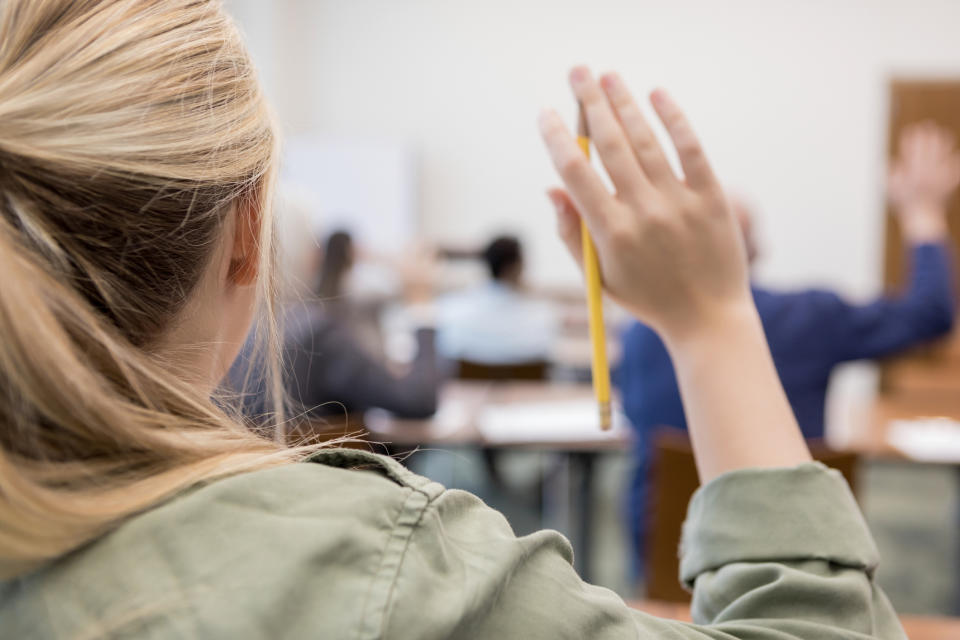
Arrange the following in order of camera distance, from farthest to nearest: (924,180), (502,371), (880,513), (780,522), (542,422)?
(880,513) < (502,371) < (542,422) < (924,180) < (780,522)

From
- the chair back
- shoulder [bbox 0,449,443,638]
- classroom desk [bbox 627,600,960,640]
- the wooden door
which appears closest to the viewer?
shoulder [bbox 0,449,443,638]

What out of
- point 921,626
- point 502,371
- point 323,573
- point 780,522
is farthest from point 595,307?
point 502,371

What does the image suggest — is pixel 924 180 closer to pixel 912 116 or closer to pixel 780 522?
pixel 780 522

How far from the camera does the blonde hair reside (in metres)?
0.36

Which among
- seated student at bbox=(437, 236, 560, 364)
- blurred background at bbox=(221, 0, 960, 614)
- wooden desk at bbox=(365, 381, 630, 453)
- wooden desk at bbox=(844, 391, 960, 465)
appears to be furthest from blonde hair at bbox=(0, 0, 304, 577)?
blurred background at bbox=(221, 0, 960, 614)

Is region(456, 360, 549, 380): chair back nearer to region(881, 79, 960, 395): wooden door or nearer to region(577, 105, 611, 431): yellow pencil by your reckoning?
region(577, 105, 611, 431): yellow pencil

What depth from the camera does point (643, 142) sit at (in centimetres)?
56

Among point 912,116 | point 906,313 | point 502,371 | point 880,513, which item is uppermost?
point 912,116

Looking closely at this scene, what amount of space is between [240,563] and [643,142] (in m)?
0.37

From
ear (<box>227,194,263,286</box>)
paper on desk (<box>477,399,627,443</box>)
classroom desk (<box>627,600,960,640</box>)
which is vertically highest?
ear (<box>227,194,263,286</box>)

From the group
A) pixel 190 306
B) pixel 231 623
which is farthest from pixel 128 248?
pixel 231 623

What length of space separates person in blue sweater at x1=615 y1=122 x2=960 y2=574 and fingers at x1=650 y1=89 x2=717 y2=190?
4.68ft

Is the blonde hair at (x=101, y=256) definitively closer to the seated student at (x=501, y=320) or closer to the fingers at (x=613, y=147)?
the fingers at (x=613, y=147)

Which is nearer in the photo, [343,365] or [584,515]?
[343,365]
